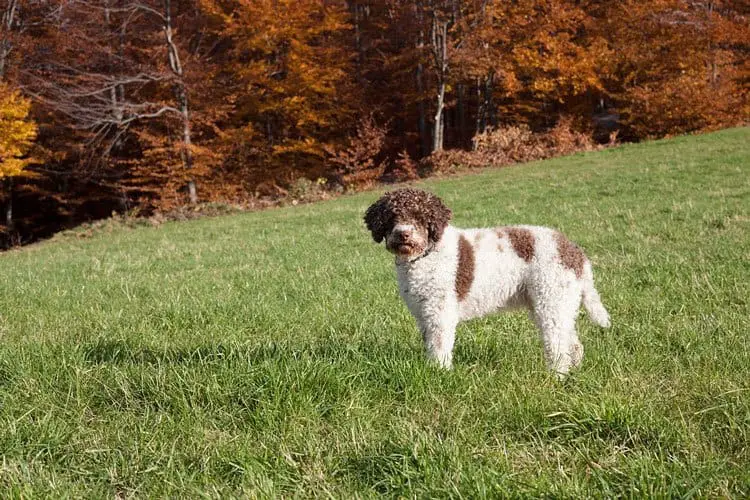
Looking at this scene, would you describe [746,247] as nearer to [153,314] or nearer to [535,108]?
[153,314]

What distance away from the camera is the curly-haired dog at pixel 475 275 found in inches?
146

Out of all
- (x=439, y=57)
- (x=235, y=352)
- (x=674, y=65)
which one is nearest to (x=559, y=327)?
(x=235, y=352)

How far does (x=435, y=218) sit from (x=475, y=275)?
19.2 inches

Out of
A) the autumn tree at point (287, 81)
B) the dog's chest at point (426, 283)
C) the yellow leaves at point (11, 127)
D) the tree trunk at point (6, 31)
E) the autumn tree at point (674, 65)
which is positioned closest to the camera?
the dog's chest at point (426, 283)

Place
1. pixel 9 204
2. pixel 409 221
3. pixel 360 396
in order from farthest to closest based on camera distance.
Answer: pixel 9 204, pixel 409 221, pixel 360 396

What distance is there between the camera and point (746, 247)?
7172 millimetres

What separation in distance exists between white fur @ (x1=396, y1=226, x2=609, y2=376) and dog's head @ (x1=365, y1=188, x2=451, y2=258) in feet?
0.43

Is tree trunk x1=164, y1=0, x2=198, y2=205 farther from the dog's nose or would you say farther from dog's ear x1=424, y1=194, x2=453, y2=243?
the dog's nose

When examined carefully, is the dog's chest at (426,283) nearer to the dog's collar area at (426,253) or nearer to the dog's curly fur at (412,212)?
the dog's collar area at (426,253)

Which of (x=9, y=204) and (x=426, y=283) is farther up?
(x=426, y=283)

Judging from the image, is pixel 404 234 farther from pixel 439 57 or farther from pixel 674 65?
pixel 674 65

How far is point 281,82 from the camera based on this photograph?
2919 centimetres

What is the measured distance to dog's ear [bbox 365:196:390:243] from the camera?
388 centimetres

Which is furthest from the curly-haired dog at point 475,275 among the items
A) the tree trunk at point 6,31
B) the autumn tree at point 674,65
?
the tree trunk at point 6,31
